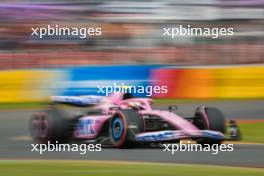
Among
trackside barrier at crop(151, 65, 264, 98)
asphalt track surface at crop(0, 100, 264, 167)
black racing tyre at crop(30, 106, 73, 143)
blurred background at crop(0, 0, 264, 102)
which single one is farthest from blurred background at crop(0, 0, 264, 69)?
black racing tyre at crop(30, 106, 73, 143)

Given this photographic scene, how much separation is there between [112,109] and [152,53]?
11.0 m

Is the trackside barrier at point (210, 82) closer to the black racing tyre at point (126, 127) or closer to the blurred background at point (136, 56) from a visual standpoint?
the blurred background at point (136, 56)

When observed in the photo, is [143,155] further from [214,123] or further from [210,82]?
[210,82]

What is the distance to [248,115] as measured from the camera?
15.4 metres

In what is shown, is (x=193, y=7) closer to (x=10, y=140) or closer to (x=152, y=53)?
(x=152, y=53)

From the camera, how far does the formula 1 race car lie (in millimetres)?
9109

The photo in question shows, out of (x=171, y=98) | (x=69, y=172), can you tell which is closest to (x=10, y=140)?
(x=69, y=172)

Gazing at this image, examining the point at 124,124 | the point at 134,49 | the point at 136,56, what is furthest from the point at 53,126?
the point at 134,49

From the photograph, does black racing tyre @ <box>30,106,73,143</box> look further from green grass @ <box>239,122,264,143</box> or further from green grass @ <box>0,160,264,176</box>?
green grass @ <box>239,122,264,143</box>

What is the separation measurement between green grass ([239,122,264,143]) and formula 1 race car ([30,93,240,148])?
158 centimetres

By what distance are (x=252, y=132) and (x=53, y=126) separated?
3.97 meters

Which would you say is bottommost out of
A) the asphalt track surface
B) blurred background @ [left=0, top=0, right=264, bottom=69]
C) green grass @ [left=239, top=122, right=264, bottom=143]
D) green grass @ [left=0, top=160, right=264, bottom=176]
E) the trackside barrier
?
green grass @ [left=0, top=160, right=264, bottom=176]

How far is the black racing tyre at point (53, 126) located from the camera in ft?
32.1

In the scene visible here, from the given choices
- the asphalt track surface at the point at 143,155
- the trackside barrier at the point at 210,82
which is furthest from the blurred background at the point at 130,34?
the asphalt track surface at the point at 143,155
